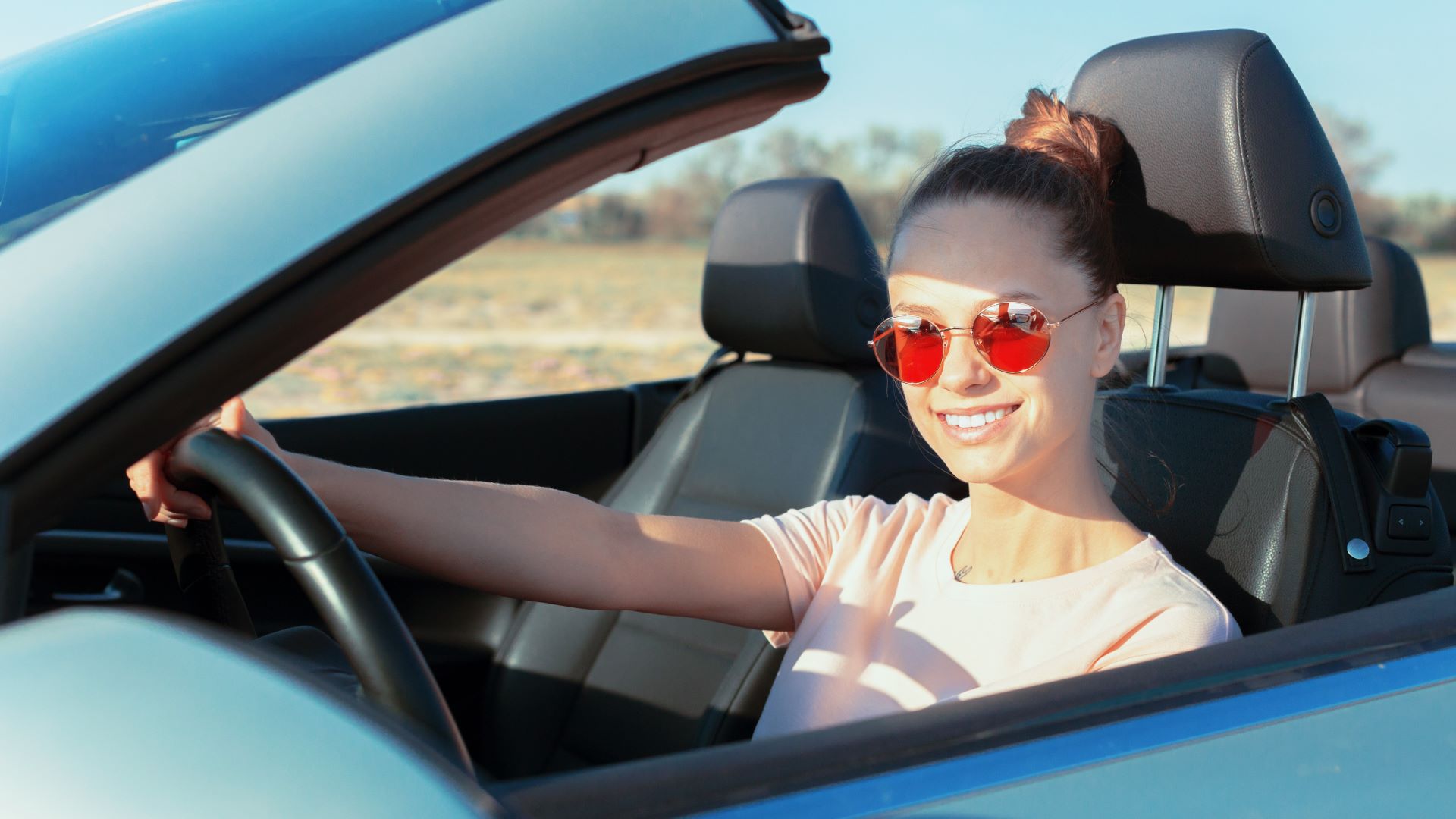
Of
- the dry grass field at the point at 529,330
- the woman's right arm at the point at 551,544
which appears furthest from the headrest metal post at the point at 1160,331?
the dry grass field at the point at 529,330

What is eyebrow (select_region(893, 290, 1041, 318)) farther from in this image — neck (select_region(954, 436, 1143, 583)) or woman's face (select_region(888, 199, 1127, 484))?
neck (select_region(954, 436, 1143, 583))

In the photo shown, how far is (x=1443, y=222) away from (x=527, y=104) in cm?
1803

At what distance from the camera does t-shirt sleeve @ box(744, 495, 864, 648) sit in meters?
1.57

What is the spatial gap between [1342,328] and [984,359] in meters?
3.20

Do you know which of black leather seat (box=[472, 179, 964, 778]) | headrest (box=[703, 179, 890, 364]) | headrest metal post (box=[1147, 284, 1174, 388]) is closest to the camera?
headrest metal post (box=[1147, 284, 1174, 388])

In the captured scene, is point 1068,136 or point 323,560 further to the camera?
point 1068,136

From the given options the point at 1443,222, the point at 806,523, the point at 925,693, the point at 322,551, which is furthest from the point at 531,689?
the point at 1443,222

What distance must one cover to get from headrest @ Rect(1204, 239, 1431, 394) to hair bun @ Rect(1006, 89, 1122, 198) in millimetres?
2670

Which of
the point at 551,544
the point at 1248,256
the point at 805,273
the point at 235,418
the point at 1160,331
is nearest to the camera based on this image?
the point at 235,418

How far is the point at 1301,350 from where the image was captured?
1.76 meters

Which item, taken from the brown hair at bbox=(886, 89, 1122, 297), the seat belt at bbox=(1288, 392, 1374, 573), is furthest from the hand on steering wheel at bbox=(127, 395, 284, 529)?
the seat belt at bbox=(1288, 392, 1374, 573)

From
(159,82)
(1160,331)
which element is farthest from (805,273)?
(159,82)

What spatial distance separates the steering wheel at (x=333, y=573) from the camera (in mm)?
802

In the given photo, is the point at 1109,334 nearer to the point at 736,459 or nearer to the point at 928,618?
the point at 928,618
